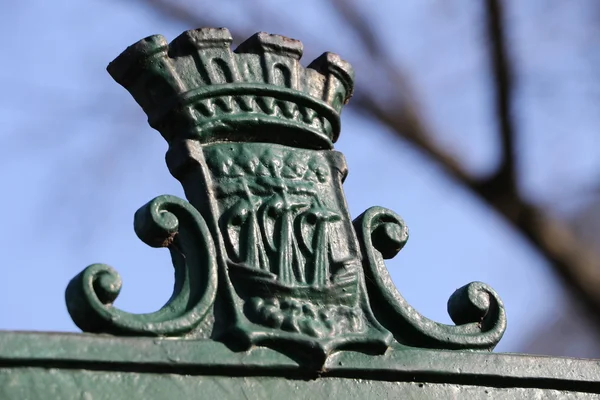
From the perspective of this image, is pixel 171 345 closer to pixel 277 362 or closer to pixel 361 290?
pixel 277 362

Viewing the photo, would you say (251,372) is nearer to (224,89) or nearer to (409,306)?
(409,306)

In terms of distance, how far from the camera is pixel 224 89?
1359 mm

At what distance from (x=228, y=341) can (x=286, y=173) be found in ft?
0.77

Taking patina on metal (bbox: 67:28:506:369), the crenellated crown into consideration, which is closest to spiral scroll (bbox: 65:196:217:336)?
patina on metal (bbox: 67:28:506:369)

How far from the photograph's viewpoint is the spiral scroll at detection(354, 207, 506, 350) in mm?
1316

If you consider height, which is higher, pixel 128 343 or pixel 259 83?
pixel 259 83

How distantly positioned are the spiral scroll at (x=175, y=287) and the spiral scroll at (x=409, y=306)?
7.8 inches

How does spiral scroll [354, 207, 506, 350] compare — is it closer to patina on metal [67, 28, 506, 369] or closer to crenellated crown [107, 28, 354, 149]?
patina on metal [67, 28, 506, 369]

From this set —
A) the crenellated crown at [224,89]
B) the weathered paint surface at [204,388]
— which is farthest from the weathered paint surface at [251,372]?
the crenellated crown at [224,89]

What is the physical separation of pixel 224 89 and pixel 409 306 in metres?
0.32

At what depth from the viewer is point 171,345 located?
118 centimetres

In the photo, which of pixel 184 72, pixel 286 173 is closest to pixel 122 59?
pixel 184 72

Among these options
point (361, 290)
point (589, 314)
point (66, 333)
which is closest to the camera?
point (66, 333)

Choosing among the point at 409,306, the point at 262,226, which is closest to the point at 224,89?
the point at 262,226
